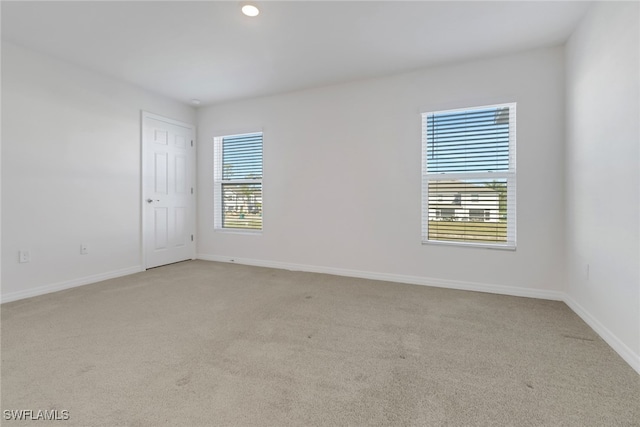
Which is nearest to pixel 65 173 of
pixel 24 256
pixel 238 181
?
pixel 24 256

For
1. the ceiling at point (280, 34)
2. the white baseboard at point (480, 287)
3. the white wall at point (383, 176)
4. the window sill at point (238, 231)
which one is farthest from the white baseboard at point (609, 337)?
the window sill at point (238, 231)

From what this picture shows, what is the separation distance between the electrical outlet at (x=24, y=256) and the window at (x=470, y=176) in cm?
417

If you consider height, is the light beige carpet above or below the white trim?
below

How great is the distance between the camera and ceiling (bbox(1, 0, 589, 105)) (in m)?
2.38

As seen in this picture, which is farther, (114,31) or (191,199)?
(191,199)

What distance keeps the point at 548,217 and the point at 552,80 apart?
1.35 m

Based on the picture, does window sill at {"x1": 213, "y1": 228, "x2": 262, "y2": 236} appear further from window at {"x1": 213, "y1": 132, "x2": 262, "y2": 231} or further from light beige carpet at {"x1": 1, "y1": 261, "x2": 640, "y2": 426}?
light beige carpet at {"x1": 1, "y1": 261, "x2": 640, "y2": 426}

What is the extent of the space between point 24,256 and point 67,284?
51 centimetres

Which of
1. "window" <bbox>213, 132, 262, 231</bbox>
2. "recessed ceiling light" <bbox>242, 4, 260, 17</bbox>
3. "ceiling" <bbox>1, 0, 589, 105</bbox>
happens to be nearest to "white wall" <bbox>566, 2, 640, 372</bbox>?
"ceiling" <bbox>1, 0, 589, 105</bbox>

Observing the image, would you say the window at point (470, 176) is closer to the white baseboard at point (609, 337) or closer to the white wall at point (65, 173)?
the white baseboard at point (609, 337)

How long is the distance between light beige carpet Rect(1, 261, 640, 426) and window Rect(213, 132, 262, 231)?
187 cm

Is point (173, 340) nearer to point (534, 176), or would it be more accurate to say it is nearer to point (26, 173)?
point (26, 173)

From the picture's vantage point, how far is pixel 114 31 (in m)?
2.70

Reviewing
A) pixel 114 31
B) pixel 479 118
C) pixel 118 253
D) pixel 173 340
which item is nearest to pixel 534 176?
pixel 479 118
